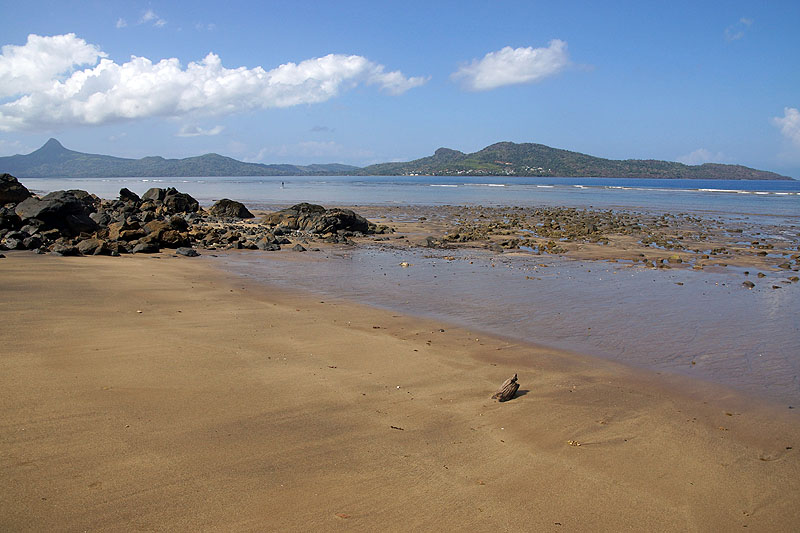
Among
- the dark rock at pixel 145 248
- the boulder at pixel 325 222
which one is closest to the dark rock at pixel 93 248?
the dark rock at pixel 145 248

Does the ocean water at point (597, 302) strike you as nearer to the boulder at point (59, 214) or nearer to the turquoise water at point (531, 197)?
the boulder at point (59, 214)

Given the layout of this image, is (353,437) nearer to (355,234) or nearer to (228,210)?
(355,234)

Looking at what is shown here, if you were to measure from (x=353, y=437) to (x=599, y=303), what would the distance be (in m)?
8.61

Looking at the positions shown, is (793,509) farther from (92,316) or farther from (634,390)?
(92,316)

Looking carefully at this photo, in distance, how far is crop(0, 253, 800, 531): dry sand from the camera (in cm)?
399

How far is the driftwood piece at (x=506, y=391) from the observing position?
6355 millimetres

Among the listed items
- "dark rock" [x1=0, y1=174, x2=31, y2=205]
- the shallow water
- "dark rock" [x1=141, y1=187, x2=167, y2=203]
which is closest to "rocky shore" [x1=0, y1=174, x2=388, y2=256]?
"dark rock" [x1=0, y1=174, x2=31, y2=205]

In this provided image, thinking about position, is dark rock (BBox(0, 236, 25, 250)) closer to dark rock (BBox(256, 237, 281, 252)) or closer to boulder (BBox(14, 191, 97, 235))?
boulder (BBox(14, 191, 97, 235))

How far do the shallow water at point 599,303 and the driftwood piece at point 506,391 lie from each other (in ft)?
9.01

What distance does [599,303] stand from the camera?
1224cm

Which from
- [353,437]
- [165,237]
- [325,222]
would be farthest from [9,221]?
[353,437]

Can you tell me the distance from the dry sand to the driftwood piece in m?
0.12

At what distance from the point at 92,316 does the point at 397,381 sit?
5.48 metres

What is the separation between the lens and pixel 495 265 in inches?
696
